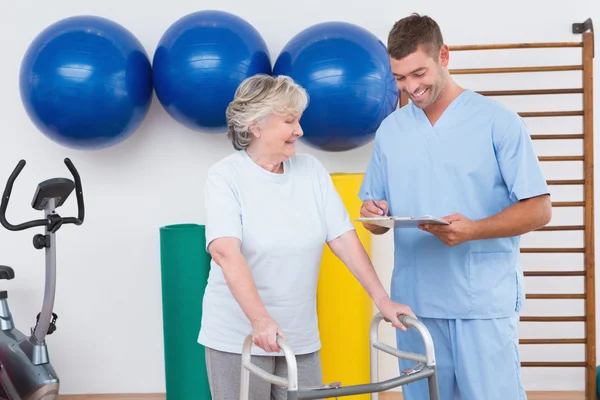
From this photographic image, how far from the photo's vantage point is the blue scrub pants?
208 centimetres

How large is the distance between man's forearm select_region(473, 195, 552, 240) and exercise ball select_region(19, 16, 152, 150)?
1.77 m

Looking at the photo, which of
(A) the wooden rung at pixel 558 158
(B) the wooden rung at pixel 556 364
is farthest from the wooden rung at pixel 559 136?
(B) the wooden rung at pixel 556 364

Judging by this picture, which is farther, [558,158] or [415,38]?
[558,158]

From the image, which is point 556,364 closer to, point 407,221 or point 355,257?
point 355,257

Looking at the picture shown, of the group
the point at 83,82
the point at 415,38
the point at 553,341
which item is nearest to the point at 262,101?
the point at 415,38

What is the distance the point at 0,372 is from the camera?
3.18m

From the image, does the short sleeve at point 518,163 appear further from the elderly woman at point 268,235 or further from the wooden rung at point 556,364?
the wooden rung at point 556,364

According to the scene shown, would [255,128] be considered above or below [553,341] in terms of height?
above

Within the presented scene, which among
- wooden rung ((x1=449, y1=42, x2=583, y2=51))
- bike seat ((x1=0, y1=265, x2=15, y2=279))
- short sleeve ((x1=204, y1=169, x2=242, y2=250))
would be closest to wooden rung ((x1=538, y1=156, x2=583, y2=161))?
wooden rung ((x1=449, y1=42, x2=583, y2=51))

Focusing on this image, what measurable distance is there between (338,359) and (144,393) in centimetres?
119

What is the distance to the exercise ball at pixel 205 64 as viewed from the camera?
312cm

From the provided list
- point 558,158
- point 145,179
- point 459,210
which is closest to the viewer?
point 459,210

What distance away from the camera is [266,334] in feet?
5.57

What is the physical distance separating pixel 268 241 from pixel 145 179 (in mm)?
2003
